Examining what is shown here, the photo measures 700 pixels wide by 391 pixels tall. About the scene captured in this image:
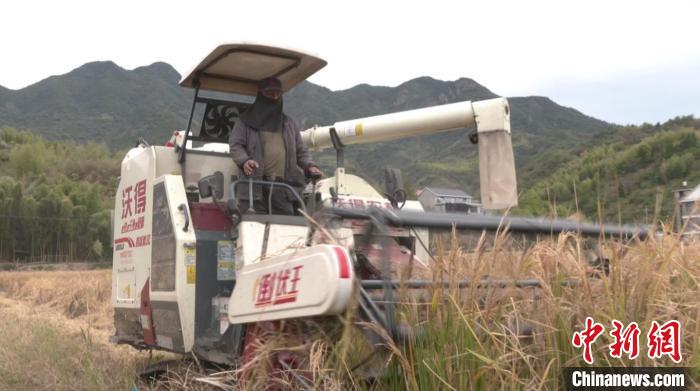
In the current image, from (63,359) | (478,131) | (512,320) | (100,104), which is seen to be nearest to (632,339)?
(512,320)

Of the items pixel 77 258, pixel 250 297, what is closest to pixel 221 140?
pixel 250 297

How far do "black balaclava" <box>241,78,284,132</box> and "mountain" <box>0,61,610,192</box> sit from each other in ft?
125

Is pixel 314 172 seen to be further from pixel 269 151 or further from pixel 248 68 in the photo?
pixel 248 68

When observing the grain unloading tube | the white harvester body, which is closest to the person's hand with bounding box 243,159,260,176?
the white harvester body

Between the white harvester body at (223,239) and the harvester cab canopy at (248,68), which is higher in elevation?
the harvester cab canopy at (248,68)

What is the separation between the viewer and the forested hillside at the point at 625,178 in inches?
152

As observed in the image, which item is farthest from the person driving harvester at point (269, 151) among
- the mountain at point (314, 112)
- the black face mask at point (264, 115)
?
the mountain at point (314, 112)

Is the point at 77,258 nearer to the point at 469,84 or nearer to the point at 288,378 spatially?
the point at 288,378

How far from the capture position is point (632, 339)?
2969 millimetres

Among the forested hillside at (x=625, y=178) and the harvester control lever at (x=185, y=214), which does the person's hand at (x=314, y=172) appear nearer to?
the harvester control lever at (x=185, y=214)

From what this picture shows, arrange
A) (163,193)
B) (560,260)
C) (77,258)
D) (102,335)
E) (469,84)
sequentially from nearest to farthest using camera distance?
1. (560,260)
2. (163,193)
3. (102,335)
4. (77,258)
5. (469,84)

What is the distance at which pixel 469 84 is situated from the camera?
114375mm

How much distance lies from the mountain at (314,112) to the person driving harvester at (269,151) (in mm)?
37946

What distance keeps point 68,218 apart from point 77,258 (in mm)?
2882
